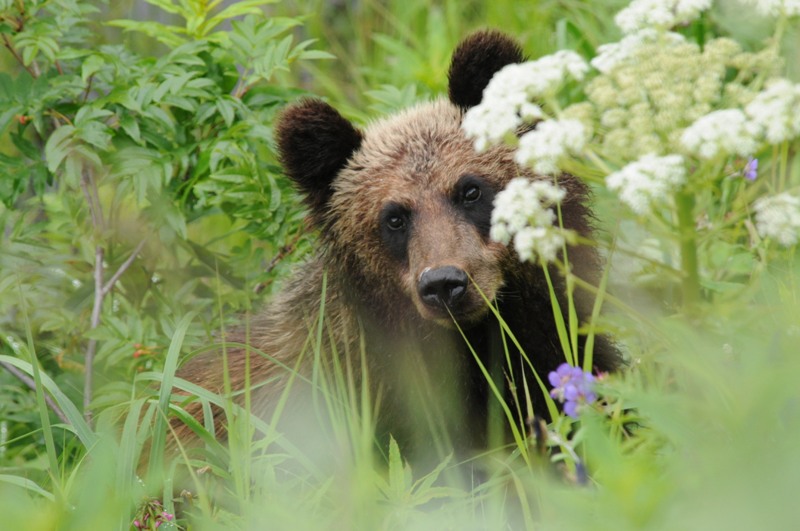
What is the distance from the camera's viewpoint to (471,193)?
3721 mm

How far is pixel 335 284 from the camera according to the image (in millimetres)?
3910

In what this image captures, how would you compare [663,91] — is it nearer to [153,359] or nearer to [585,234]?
[585,234]

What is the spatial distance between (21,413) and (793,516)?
11.2ft

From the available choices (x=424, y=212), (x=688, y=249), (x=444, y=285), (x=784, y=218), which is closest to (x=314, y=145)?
(x=424, y=212)

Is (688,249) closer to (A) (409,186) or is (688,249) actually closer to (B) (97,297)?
(A) (409,186)

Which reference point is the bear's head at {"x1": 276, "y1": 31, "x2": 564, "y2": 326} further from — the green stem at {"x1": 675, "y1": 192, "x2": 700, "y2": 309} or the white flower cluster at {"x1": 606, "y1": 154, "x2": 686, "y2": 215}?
the white flower cluster at {"x1": 606, "y1": 154, "x2": 686, "y2": 215}

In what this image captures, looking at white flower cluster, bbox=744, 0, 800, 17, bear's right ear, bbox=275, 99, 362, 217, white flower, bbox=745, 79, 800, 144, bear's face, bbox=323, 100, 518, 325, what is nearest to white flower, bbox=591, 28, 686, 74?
white flower cluster, bbox=744, 0, 800, 17

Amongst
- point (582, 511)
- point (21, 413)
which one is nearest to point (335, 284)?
point (21, 413)

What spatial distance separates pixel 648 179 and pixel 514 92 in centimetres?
46

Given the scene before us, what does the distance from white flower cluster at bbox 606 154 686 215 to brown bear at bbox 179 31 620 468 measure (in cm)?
121

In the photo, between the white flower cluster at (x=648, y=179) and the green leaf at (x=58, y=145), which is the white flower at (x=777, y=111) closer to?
the white flower cluster at (x=648, y=179)

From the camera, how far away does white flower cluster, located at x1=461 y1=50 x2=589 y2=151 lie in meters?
2.38

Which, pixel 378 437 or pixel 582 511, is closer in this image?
pixel 582 511

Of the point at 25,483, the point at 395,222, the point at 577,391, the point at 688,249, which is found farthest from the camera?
the point at 395,222
